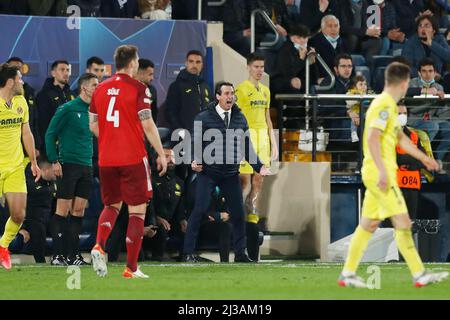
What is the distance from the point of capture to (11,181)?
573 inches

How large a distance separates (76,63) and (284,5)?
13.4 ft

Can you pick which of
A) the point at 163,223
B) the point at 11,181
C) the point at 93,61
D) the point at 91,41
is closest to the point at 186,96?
the point at 93,61

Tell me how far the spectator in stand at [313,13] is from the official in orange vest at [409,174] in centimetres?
370

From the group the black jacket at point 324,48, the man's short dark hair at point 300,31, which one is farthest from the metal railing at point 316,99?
the black jacket at point 324,48

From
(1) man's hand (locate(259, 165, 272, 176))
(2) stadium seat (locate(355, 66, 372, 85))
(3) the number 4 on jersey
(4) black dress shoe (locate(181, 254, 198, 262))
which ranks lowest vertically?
(4) black dress shoe (locate(181, 254, 198, 262))

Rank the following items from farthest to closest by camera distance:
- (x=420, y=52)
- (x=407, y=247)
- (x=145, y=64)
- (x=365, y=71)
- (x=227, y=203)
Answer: (x=420, y=52)
(x=365, y=71)
(x=145, y=64)
(x=227, y=203)
(x=407, y=247)

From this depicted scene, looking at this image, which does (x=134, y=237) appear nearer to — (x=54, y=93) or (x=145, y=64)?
(x=145, y=64)

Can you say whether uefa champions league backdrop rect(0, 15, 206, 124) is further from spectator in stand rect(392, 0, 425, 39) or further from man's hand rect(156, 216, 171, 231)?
spectator in stand rect(392, 0, 425, 39)

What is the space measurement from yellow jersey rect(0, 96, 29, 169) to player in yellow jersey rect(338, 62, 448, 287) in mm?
4799

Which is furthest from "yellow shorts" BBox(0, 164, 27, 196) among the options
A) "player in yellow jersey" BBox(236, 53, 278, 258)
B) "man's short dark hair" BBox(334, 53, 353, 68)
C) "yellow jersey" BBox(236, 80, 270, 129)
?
"man's short dark hair" BBox(334, 53, 353, 68)

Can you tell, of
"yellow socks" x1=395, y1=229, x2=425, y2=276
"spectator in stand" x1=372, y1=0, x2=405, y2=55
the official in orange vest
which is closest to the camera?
"yellow socks" x1=395, y1=229, x2=425, y2=276

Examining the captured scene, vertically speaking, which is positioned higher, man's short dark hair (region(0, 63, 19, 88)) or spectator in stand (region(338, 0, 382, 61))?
spectator in stand (region(338, 0, 382, 61))

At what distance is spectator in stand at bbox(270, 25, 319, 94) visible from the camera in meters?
19.3

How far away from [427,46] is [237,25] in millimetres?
3269
